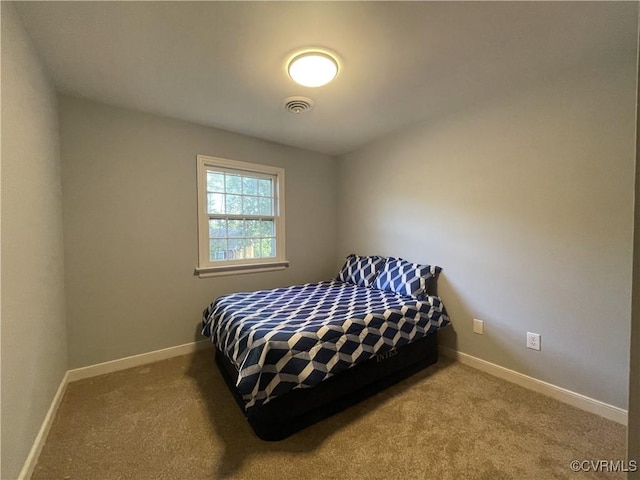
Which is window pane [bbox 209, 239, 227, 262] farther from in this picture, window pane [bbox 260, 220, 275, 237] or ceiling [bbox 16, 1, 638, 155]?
ceiling [bbox 16, 1, 638, 155]

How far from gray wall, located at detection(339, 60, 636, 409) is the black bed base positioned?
639mm

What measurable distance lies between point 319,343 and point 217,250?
5.76 feet

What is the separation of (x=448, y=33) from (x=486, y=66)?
19.7 inches

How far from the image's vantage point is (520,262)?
2.09 meters

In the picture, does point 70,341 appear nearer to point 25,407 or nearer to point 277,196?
point 25,407

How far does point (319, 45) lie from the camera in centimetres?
159

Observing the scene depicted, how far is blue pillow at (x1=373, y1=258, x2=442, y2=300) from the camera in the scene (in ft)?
8.29

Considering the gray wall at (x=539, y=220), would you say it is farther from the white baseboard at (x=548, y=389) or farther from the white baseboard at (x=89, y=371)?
the white baseboard at (x=89, y=371)

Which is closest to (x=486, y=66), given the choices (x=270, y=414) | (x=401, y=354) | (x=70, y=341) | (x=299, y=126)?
(x=299, y=126)

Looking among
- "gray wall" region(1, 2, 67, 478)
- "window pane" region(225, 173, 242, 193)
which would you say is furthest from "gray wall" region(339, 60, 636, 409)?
"gray wall" region(1, 2, 67, 478)

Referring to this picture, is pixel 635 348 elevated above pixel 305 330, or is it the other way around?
pixel 635 348

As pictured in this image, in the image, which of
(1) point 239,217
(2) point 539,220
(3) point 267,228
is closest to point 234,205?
(1) point 239,217

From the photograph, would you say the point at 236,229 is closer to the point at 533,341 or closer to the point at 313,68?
the point at 313,68

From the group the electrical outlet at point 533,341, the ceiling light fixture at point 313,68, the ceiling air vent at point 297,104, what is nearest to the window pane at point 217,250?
the ceiling air vent at point 297,104
